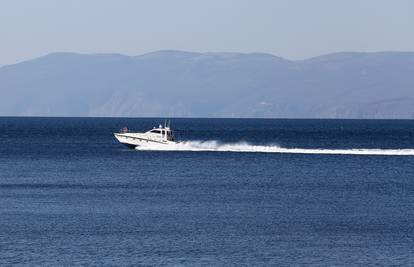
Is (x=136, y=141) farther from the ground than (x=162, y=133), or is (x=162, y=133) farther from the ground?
(x=162, y=133)

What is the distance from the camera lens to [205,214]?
81.1m

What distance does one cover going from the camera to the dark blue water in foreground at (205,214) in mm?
62906

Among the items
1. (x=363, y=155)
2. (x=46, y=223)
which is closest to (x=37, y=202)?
(x=46, y=223)

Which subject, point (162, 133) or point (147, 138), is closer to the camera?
point (147, 138)

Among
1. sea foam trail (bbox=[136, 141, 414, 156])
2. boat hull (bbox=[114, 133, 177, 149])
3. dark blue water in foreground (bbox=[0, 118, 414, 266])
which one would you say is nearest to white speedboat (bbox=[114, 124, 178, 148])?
boat hull (bbox=[114, 133, 177, 149])

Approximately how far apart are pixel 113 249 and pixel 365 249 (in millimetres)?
15577

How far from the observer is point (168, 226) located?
7394 cm

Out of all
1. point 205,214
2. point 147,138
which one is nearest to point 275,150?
point 147,138

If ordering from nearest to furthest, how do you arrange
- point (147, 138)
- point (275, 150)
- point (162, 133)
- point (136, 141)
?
point (147, 138), point (136, 141), point (275, 150), point (162, 133)

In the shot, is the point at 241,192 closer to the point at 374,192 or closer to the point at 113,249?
the point at 374,192

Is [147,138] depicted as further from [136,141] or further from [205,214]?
[205,214]

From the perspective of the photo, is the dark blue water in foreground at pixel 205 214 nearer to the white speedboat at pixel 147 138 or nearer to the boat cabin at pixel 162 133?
the white speedboat at pixel 147 138

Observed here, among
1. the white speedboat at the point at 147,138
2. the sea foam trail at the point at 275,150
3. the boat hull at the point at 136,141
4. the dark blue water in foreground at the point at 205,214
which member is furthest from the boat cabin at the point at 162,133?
the dark blue water in foreground at the point at 205,214

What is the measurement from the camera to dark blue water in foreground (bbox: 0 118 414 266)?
2477 inches
